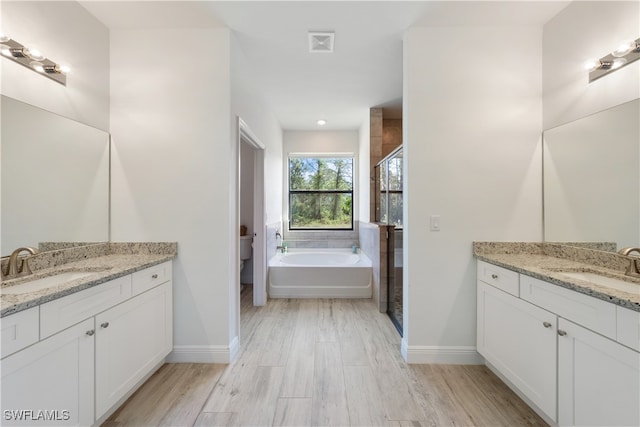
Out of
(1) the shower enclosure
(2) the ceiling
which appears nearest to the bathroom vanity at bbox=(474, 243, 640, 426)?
(1) the shower enclosure

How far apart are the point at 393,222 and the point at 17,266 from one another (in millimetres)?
3029

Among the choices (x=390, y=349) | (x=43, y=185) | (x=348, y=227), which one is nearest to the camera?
(x=43, y=185)

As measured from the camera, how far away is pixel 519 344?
168cm

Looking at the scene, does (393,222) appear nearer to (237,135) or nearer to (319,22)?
(237,135)

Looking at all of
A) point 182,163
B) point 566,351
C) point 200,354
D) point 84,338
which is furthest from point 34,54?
point 566,351

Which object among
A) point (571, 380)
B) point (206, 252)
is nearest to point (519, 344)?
point (571, 380)

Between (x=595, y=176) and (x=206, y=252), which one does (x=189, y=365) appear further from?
(x=595, y=176)

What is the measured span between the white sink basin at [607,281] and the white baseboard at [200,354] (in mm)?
2342

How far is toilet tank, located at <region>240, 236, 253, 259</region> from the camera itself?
430cm

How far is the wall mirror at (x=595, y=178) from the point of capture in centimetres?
157

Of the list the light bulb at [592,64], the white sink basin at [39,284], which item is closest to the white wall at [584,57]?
the light bulb at [592,64]

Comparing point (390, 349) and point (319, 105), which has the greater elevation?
point (319, 105)

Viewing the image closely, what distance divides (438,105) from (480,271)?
1.34 metres

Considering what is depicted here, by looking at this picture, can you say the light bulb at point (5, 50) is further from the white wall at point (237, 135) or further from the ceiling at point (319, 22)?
the white wall at point (237, 135)
